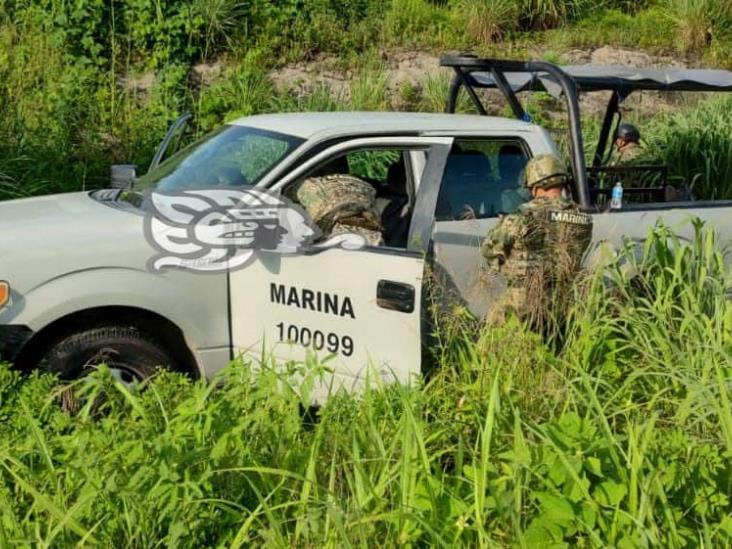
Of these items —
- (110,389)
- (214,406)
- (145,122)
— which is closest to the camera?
(214,406)

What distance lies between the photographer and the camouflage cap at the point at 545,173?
489 cm

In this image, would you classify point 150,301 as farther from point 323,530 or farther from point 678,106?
point 678,106

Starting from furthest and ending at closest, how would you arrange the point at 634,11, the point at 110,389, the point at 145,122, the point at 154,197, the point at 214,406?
the point at 634,11, the point at 145,122, the point at 154,197, the point at 110,389, the point at 214,406

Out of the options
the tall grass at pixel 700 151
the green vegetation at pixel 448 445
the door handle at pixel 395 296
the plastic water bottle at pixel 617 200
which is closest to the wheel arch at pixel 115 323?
the green vegetation at pixel 448 445

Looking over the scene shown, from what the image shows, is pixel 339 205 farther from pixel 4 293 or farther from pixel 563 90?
pixel 563 90

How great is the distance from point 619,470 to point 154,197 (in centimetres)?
293

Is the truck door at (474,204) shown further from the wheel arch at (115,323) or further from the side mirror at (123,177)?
the side mirror at (123,177)

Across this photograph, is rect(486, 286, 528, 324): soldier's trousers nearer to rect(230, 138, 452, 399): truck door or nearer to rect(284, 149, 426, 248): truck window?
rect(230, 138, 452, 399): truck door

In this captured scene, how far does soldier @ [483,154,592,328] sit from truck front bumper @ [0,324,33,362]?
218cm

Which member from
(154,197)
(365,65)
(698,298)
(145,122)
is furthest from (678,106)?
(154,197)

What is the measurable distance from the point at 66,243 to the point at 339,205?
4.31ft

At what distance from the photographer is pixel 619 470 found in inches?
121

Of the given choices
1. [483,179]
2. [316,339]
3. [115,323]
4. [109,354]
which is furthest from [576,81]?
[109,354]

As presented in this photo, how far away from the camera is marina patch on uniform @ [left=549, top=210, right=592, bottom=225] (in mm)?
4689
